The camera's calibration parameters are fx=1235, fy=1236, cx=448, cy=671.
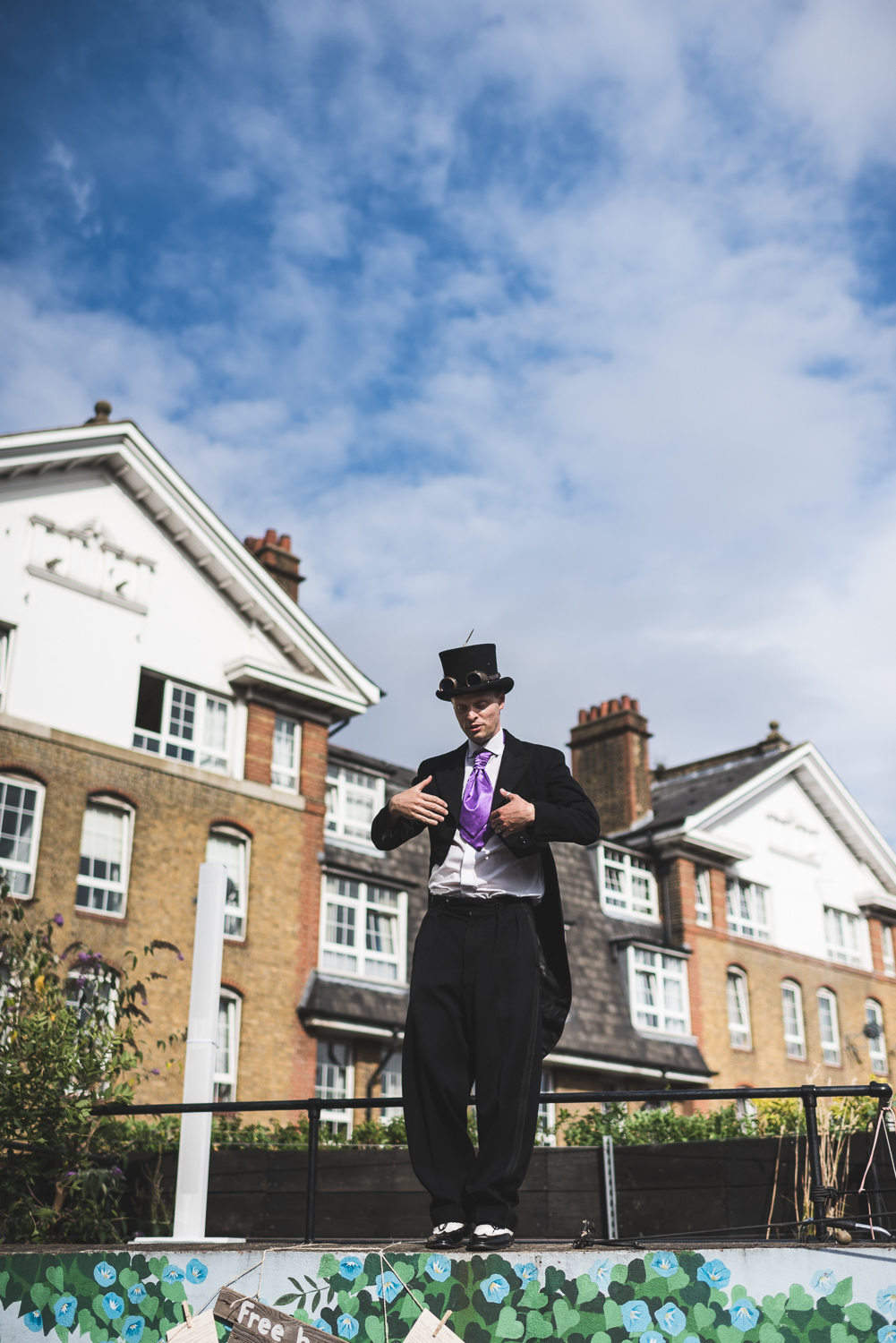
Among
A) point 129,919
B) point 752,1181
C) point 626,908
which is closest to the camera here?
point 752,1181

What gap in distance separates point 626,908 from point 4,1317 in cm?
2438

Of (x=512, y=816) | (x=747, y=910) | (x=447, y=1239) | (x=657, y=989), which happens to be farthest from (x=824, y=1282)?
(x=747, y=910)

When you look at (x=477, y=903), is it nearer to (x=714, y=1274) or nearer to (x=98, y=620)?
(x=714, y=1274)

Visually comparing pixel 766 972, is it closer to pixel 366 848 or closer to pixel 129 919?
pixel 366 848

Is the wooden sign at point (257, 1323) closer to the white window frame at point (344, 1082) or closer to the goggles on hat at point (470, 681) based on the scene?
the goggles on hat at point (470, 681)

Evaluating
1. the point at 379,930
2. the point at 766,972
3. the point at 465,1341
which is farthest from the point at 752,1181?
the point at 766,972

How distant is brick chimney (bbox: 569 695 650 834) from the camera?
31.1 meters

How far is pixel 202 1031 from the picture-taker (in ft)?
29.0

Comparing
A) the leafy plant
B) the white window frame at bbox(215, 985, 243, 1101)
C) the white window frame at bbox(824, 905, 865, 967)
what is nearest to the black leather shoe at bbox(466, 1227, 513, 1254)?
the leafy plant

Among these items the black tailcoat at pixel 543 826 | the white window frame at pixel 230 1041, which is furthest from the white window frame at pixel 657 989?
the black tailcoat at pixel 543 826

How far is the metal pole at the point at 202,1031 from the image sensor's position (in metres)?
8.36

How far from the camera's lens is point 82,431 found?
2011 centimetres

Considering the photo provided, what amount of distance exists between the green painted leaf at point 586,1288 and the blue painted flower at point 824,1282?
0.74 m

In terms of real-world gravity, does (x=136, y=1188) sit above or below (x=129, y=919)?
below
